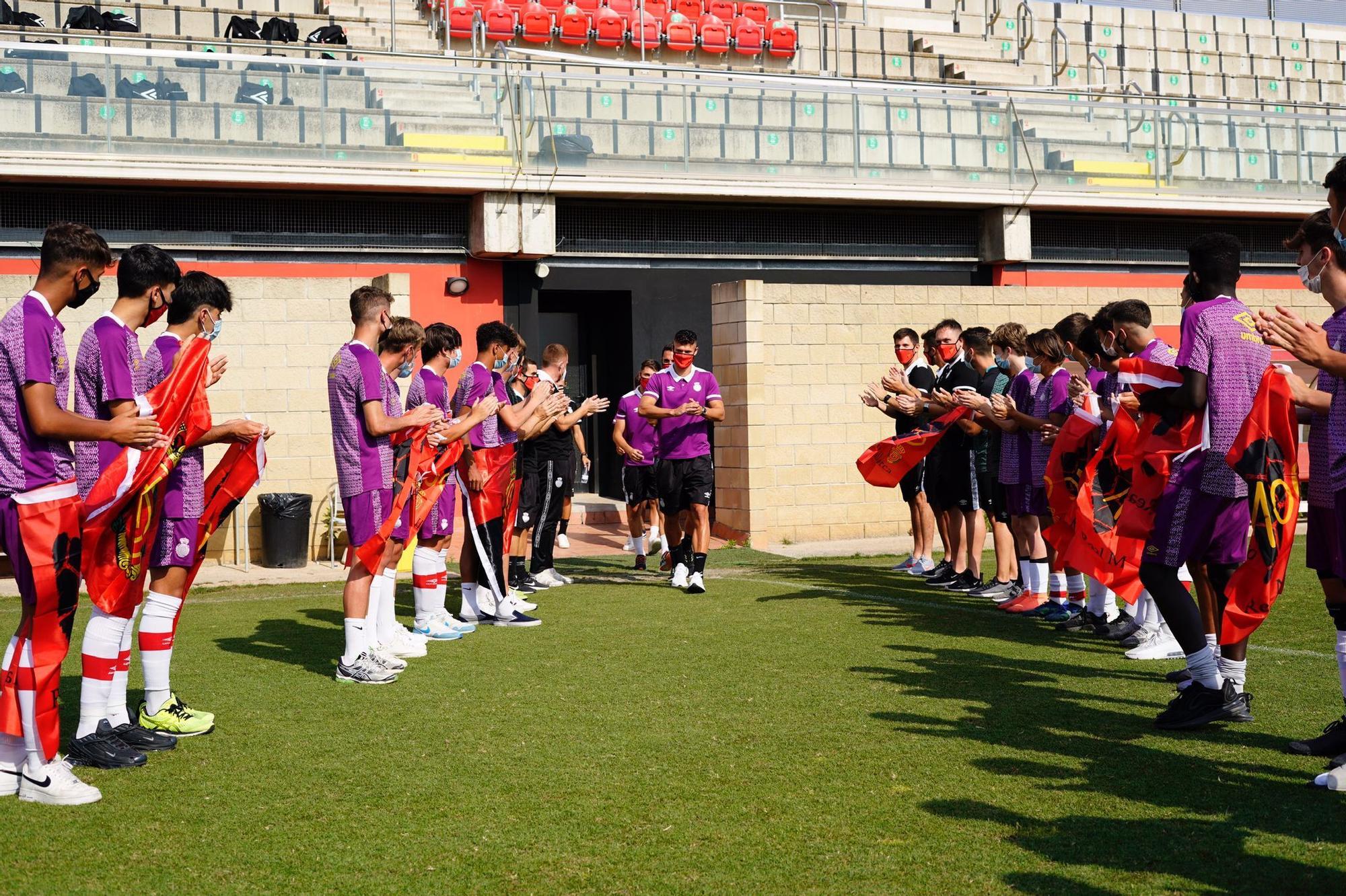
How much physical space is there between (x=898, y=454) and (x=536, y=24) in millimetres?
17720

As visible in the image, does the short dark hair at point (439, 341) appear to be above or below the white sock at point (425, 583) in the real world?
above

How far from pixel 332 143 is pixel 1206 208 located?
14.0m

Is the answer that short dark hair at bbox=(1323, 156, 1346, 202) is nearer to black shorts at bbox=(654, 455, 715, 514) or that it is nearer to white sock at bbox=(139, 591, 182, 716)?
white sock at bbox=(139, 591, 182, 716)

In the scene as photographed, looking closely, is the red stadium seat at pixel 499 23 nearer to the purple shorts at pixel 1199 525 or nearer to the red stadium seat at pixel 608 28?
the red stadium seat at pixel 608 28

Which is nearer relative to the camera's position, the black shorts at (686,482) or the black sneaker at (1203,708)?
the black sneaker at (1203,708)

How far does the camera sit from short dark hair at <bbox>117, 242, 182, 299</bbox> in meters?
5.50

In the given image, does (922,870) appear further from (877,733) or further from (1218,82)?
(1218,82)

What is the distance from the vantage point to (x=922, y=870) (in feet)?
13.4

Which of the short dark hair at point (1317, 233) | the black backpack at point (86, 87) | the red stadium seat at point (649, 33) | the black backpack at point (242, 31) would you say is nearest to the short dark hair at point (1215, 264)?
the short dark hair at point (1317, 233)

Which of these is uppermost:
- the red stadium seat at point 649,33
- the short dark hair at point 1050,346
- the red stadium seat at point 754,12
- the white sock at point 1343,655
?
the red stadium seat at point 754,12

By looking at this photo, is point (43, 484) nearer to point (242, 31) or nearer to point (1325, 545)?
point (1325, 545)

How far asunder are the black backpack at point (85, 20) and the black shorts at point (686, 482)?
14530 millimetres

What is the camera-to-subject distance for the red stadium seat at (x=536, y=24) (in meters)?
26.1

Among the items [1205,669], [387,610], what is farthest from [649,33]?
[1205,669]
